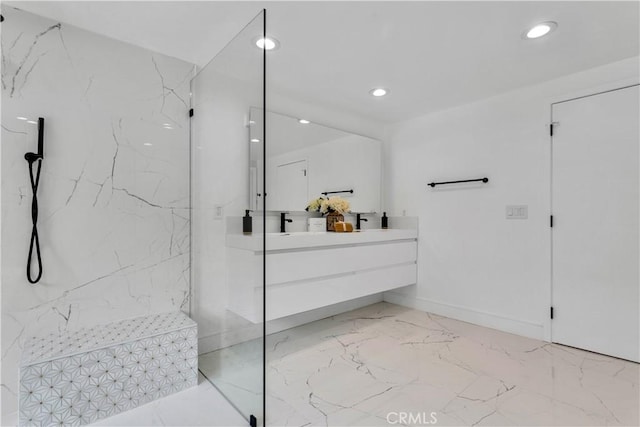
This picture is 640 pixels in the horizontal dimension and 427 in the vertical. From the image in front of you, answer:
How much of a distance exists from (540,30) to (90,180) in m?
2.74

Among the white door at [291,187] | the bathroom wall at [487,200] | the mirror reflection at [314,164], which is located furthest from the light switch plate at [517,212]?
the white door at [291,187]

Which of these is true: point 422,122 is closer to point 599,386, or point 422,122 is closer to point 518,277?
point 518,277

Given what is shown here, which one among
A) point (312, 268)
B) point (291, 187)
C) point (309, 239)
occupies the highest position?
point (291, 187)

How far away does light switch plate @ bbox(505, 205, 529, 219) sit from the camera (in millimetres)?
2707

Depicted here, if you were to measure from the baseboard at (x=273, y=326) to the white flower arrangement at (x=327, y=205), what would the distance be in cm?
97

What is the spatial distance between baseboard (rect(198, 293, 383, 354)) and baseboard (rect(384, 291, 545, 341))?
0.31m

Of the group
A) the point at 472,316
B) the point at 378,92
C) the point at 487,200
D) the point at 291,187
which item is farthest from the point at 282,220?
the point at 472,316

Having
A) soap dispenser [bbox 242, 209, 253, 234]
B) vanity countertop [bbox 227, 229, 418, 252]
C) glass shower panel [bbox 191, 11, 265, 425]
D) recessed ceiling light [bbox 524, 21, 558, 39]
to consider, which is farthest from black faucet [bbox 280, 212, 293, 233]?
recessed ceiling light [bbox 524, 21, 558, 39]

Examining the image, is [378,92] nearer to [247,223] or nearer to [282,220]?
[282,220]

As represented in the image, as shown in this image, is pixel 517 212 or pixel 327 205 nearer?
pixel 517 212

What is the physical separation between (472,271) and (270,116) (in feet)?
7.62

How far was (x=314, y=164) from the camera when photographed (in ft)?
10.0

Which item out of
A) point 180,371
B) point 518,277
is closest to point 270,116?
point 180,371

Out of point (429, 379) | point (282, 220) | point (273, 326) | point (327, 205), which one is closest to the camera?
point (429, 379)
